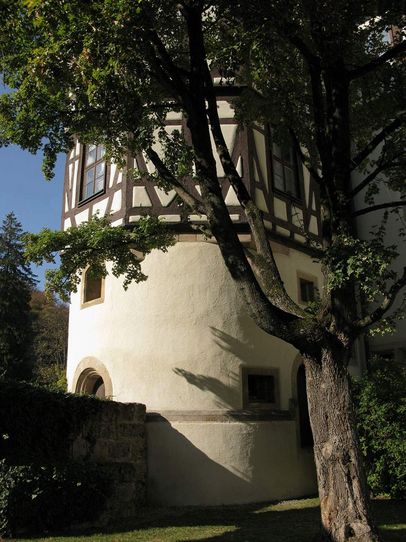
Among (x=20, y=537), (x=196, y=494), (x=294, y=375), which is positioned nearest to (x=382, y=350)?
(x=294, y=375)

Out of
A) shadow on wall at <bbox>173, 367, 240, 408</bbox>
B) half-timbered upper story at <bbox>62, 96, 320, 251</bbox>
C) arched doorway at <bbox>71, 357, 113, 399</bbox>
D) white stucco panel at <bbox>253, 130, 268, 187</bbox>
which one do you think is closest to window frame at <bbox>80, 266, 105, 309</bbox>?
arched doorway at <bbox>71, 357, 113, 399</bbox>

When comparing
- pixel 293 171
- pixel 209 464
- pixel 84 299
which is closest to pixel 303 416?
pixel 209 464

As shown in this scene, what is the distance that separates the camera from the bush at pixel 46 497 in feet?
23.4

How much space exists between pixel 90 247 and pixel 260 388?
193 inches

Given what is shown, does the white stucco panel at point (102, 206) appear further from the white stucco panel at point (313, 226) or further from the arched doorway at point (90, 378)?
the white stucco panel at point (313, 226)

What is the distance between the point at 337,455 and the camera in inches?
244

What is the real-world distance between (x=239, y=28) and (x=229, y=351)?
5813mm

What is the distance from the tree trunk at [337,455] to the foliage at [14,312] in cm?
2022

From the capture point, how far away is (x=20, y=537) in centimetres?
703

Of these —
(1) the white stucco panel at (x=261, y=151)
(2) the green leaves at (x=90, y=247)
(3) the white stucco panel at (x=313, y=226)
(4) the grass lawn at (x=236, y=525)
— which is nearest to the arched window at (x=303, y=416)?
(4) the grass lawn at (x=236, y=525)

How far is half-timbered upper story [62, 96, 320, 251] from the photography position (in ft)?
37.2

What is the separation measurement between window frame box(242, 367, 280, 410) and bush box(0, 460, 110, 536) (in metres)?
3.44

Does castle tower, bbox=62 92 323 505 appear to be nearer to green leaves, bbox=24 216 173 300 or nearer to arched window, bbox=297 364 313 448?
arched window, bbox=297 364 313 448

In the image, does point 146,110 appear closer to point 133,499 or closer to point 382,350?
point 133,499
